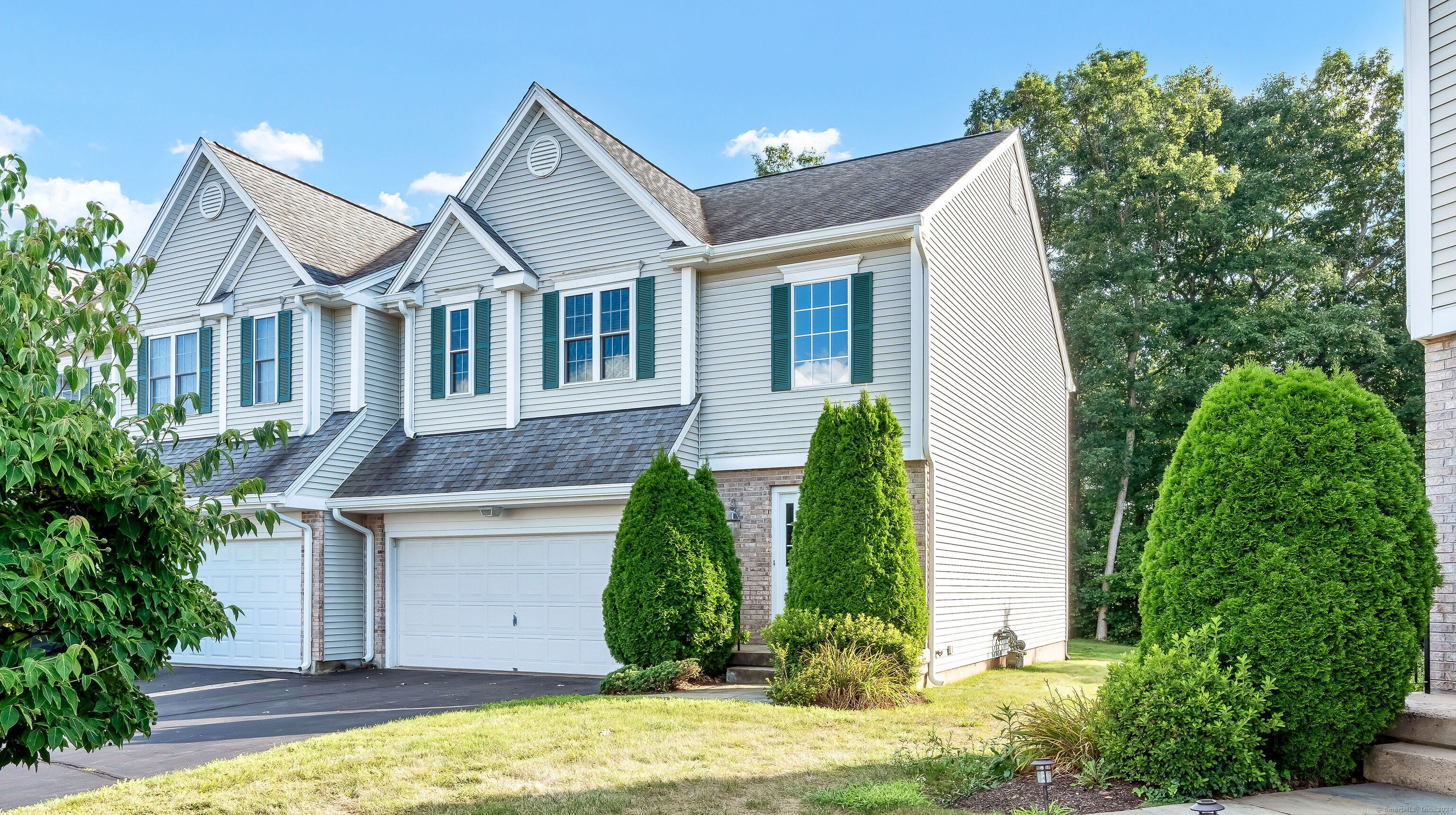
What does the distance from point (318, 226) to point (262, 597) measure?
7.07 meters

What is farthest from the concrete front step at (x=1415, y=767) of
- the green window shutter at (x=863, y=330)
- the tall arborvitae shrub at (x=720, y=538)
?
the green window shutter at (x=863, y=330)

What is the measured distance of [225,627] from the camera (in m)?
5.36

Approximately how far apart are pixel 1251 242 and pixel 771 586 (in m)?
20.2

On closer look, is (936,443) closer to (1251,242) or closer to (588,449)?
(588,449)

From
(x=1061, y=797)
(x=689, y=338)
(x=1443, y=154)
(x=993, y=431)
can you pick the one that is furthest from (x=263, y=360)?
(x=1443, y=154)

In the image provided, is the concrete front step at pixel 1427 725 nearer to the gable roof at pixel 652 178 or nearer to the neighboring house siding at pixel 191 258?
the gable roof at pixel 652 178

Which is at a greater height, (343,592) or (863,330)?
(863,330)

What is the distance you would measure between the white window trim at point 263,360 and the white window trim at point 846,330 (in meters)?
9.15

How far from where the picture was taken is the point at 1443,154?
8.15 metres

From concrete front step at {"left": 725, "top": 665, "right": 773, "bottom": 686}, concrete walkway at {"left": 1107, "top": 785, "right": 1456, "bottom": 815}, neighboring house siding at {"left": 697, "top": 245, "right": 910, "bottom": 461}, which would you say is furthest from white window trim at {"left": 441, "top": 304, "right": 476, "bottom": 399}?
concrete walkway at {"left": 1107, "top": 785, "right": 1456, "bottom": 815}

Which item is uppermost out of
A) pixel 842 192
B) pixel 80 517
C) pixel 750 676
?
pixel 842 192

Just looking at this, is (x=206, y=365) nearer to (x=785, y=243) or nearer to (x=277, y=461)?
(x=277, y=461)

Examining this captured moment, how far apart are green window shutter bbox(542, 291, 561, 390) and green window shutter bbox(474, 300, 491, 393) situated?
1.03 m

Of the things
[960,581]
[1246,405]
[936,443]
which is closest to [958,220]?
[936,443]
